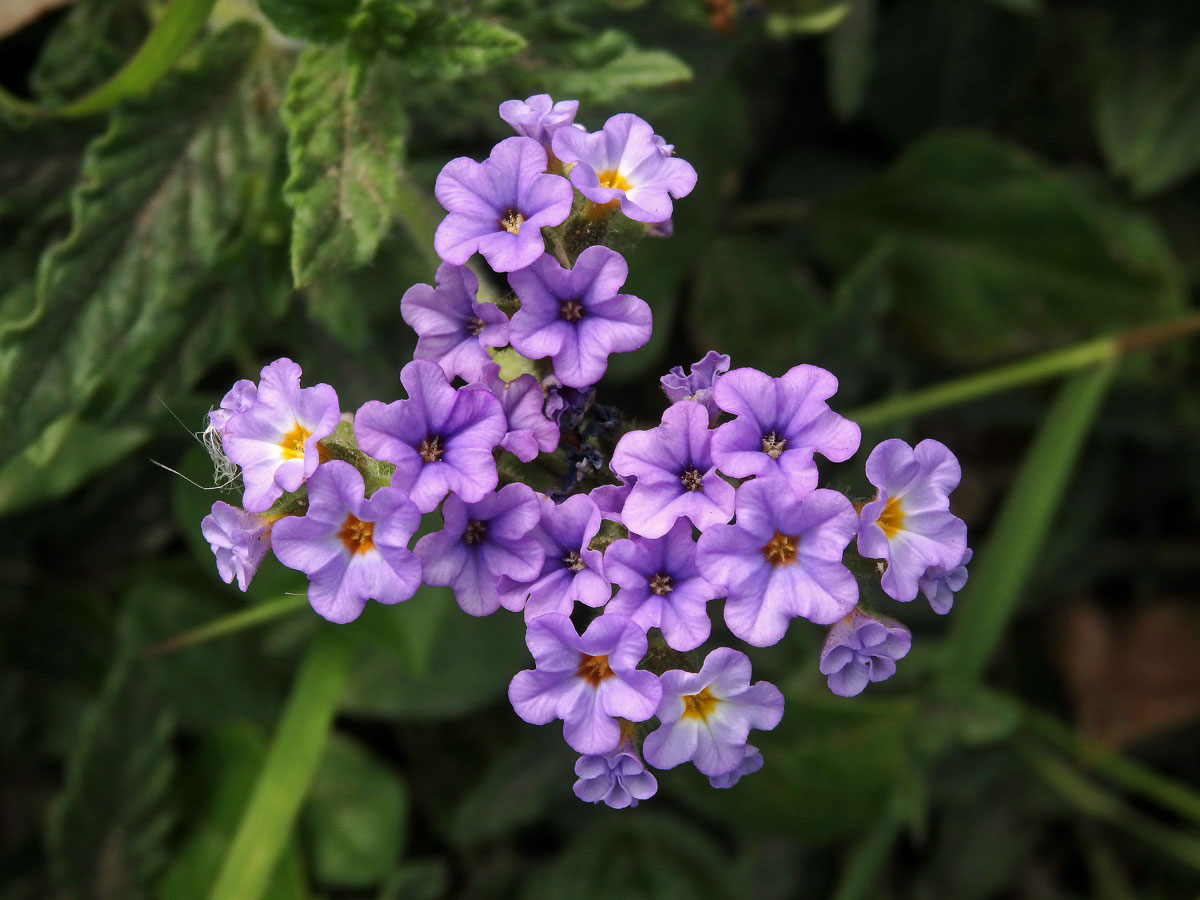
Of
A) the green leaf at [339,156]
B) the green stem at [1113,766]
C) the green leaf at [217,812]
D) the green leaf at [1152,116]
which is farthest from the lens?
the green leaf at [1152,116]

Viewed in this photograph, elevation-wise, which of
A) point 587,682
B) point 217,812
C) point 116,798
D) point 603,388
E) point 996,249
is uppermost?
point 587,682

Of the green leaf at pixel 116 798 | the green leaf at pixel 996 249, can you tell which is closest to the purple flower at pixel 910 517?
→ the green leaf at pixel 996 249

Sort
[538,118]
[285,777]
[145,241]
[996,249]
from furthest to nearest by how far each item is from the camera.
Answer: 1. [996,249]
2. [285,777]
3. [145,241]
4. [538,118]

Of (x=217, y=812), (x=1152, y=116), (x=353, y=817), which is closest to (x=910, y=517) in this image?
(x=353, y=817)

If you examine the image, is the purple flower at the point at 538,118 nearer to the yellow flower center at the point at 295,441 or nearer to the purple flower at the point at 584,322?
the purple flower at the point at 584,322

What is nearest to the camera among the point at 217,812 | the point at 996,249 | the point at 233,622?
the point at 233,622

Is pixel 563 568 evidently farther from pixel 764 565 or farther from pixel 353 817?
pixel 353 817

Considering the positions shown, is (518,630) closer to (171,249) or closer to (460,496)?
(171,249)
